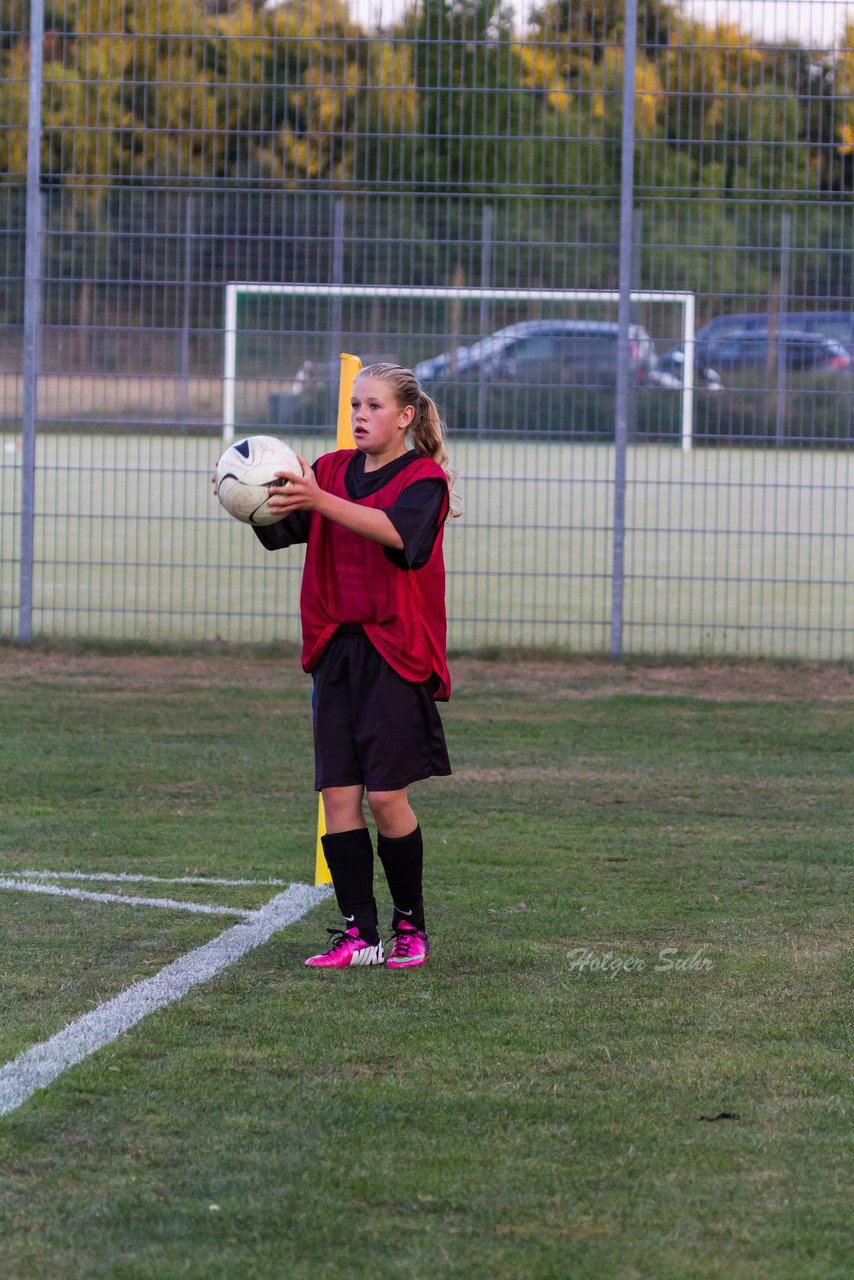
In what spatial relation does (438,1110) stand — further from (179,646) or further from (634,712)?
(179,646)

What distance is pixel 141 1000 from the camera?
4547 millimetres

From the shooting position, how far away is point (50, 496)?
556 inches

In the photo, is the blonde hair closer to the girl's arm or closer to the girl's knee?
the girl's arm

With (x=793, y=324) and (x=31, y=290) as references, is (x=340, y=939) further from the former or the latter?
(x=31, y=290)

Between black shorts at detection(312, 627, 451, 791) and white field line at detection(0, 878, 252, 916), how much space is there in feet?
2.81

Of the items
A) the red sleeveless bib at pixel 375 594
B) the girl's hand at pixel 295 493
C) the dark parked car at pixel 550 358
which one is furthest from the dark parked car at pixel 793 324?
the girl's hand at pixel 295 493

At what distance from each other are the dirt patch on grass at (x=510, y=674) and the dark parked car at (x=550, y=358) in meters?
1.89

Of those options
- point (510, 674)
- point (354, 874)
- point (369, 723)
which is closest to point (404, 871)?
point (354, 874)

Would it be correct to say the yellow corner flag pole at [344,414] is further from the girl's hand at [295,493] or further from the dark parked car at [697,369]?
the dark parked car at [697,369]

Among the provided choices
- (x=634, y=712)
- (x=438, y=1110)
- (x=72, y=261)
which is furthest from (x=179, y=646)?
(x=438, y=1110)

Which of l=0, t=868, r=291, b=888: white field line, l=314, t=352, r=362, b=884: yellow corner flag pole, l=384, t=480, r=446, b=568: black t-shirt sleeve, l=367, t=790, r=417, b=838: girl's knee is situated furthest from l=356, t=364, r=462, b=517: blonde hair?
l=0, t=868, r=291, b=888: white field line

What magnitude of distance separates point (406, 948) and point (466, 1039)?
2.44 feet

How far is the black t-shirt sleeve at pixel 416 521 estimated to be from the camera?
15.3ft

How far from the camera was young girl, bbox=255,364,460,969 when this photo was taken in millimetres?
4855
